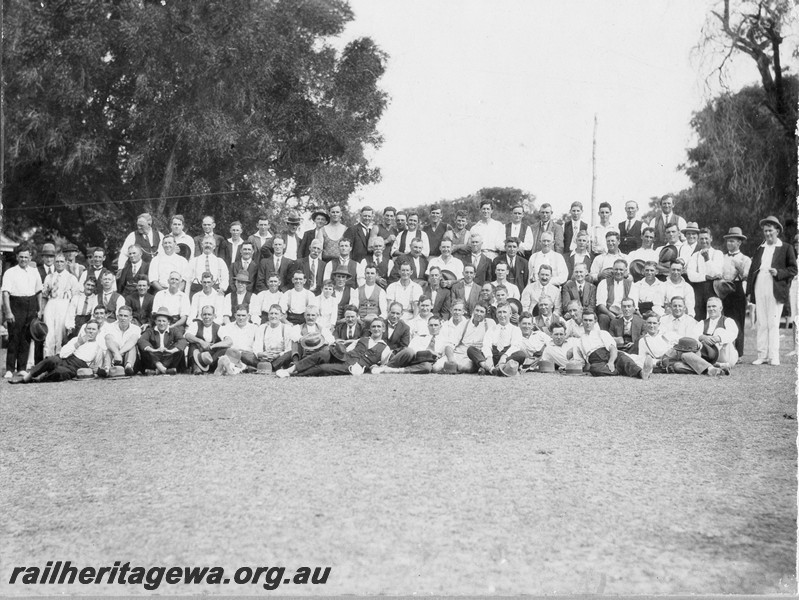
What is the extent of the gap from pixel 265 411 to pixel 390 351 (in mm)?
3530

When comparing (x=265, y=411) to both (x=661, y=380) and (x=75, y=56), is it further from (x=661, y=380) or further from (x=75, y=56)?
(x=75, y=56)

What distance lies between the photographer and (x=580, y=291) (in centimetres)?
1089

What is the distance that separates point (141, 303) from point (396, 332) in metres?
3.10

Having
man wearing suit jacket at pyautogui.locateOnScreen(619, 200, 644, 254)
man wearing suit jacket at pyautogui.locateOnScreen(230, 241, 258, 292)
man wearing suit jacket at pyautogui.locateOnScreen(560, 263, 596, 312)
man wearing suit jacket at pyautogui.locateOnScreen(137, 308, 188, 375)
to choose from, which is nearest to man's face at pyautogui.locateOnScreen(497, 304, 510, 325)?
man wearing suit jacket at pyautogui.locateOnScreen(560, 263, 596, 312)

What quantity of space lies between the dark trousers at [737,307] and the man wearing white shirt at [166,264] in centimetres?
655

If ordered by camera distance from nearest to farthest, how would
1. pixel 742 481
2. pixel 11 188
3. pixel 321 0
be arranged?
1. pixel 742 481
2. pixel 321 0
3. pixel 11 188

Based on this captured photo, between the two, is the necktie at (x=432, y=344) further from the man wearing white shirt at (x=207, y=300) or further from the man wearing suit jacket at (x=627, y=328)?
the man wearing white shirt at (x=207, y=300)

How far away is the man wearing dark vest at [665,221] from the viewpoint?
11.3 m

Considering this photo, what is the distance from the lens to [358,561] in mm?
3328

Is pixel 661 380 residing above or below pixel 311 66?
below

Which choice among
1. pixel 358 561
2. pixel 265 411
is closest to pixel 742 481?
pixel 358 561

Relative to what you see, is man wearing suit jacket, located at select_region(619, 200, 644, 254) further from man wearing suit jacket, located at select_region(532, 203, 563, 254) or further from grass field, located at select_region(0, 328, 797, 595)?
grass field, located at select_region(0, 328, 797, 595)

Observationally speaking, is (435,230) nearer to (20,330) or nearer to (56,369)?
(56,369)

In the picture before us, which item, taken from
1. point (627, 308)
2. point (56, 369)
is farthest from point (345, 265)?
point (56, 369)
